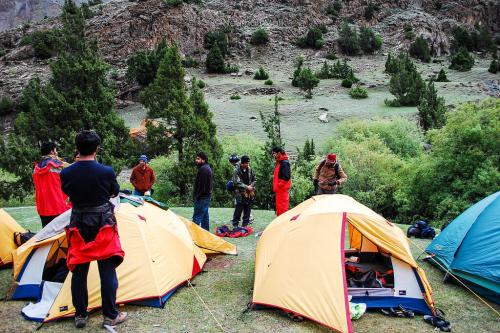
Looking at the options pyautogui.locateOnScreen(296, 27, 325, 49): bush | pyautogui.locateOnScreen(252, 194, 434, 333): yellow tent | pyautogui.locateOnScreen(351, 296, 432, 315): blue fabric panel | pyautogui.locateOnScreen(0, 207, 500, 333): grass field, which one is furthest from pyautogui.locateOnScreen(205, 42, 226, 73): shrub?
pyautogui.locateOnScreen(351, 296, 432, 315): blue fabric panel

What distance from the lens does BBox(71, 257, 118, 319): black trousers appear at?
499cm

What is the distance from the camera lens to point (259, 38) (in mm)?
66250

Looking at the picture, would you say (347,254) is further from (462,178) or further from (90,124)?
(90,124)

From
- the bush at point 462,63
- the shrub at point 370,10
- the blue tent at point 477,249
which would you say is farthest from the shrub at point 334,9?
the blue tent at point 477,249

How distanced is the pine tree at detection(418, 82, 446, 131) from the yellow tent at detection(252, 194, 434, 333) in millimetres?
31078

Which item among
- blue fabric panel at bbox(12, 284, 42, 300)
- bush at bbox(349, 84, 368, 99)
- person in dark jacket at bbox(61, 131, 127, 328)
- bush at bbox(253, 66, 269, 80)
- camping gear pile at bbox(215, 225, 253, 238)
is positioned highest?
person in dark jacket at bbox(61, 131, 127, 328)

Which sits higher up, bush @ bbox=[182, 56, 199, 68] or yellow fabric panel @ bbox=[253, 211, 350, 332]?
yellow fabric panel @ bbox=[253, 211, 350, 332]

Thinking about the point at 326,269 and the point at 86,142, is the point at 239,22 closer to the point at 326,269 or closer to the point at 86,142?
the point at 326,269

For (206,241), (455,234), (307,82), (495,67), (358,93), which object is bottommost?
(358,93)

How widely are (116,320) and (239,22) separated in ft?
234

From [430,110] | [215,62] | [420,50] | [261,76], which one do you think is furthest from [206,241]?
[420,50]

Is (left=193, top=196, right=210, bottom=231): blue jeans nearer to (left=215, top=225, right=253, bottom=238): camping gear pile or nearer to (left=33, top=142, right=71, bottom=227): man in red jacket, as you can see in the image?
(left=215, top=225, right=253, bottom=238): camping gear pile

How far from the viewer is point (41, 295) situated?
5945 millimetres

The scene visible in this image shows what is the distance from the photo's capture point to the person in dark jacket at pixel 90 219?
4.71m
